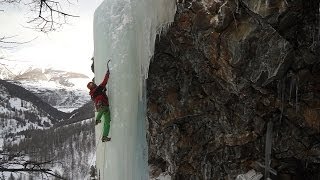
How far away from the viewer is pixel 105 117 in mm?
7430

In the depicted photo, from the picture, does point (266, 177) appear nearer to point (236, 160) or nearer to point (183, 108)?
point (236, 160)

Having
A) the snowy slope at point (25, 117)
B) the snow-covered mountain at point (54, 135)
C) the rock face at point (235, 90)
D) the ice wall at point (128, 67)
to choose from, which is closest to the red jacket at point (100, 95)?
the ice wall at point (128, 67)

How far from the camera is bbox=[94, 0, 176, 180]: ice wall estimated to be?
23.6ft

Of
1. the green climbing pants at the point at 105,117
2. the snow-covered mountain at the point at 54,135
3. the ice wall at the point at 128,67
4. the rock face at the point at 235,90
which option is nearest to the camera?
the rock face at the point at 235,90

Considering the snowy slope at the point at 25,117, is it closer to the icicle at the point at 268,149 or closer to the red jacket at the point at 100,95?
the red jacket at the point at 100,95

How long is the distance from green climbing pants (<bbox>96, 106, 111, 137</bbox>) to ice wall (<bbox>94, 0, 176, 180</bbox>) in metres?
0.09

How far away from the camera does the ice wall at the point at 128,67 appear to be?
23.6 feet

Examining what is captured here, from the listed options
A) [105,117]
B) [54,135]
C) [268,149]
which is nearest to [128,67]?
[105,117]

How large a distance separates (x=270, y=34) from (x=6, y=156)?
13.5 feet

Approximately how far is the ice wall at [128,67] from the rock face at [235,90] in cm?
42

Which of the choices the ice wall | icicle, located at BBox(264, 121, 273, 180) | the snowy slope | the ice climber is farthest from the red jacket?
the snowy slope

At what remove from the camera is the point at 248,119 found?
→ 694 cm

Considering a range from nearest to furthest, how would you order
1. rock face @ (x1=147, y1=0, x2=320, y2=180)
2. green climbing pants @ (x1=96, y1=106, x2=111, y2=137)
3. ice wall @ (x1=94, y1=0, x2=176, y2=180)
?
rock face @ (x1=147, y1=0, x2=320, y2=180) → ice wall @ (x1=94, y1=0, x2=176, y2=180) → green climbing pants @ (x1=96, y1=106, x2=111, y2=137)

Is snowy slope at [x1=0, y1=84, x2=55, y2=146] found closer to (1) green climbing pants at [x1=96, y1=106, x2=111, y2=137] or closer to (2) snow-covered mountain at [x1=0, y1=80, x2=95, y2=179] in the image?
(2) snow-covered mountain at [x1=0, y1=80, x2=95, y2=179]
